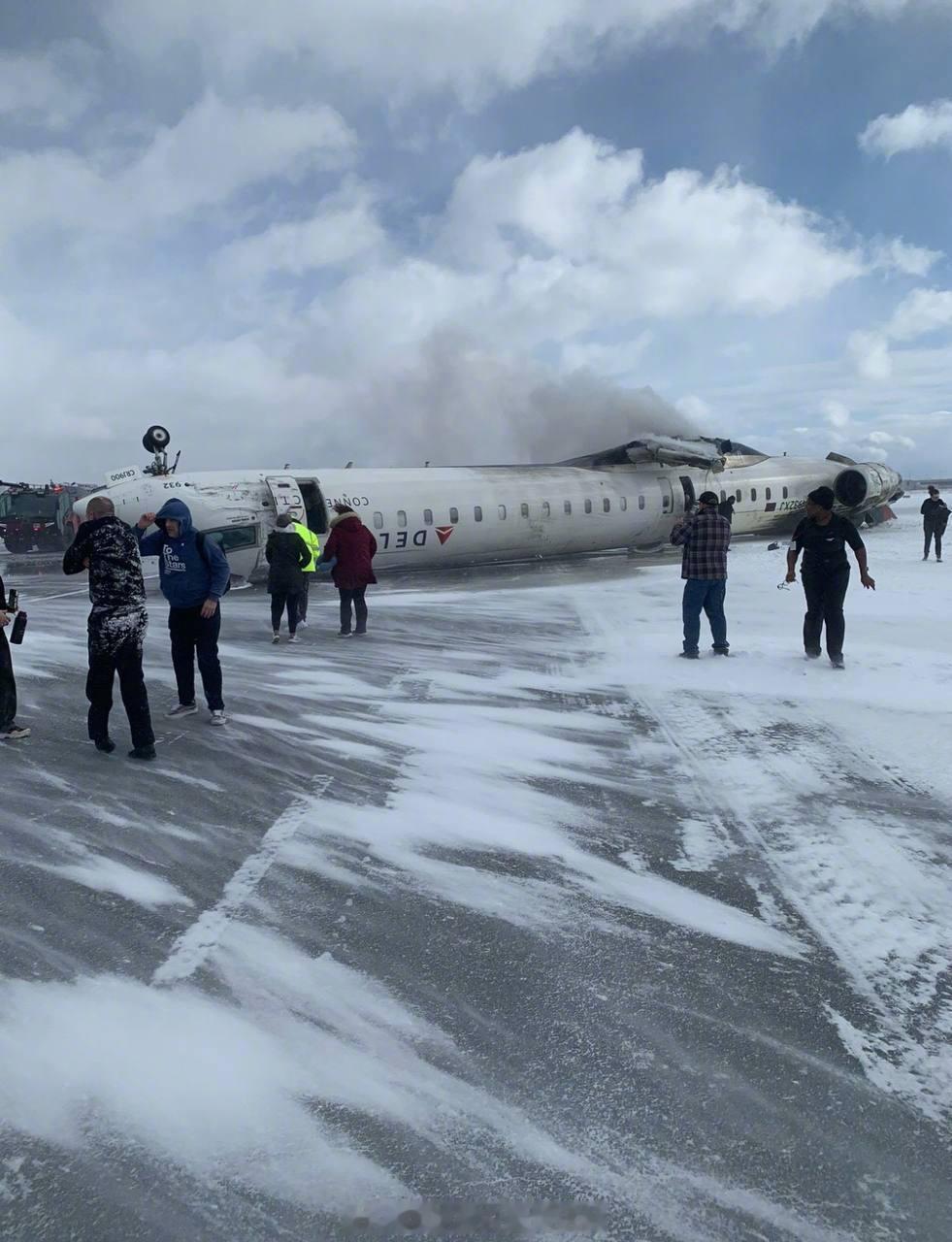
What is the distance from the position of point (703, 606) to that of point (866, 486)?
18507 mm

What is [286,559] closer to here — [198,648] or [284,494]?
[198,648]

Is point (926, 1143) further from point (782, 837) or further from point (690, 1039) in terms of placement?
point (782, 837)

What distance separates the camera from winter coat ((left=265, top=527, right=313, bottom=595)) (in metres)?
10.1

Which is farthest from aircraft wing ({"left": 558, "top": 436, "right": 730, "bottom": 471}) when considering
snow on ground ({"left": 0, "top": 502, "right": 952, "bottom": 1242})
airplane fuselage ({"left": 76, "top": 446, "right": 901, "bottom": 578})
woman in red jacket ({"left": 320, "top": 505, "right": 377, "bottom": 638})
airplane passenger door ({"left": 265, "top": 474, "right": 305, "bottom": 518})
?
snow on ground ({"left": 0, "top": 502, "right": 952, "bottom": 1242})

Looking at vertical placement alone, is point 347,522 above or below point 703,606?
above

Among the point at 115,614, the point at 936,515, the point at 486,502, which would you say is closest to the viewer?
the point at 115,614

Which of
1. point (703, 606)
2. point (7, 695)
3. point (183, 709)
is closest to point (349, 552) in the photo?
point (183, 709)

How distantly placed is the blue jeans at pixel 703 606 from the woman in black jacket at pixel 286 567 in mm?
4483

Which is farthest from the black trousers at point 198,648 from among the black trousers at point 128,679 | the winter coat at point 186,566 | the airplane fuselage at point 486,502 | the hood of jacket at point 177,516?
the airplane fuselage at point 486,502

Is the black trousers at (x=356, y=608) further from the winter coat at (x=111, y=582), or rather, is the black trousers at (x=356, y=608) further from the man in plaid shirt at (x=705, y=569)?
the winter coat at (x=111, y=582)

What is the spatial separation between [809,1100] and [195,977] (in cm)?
213

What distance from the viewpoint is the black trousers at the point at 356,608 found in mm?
10852

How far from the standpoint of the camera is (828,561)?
8023mm

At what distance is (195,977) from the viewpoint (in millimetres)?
3158
